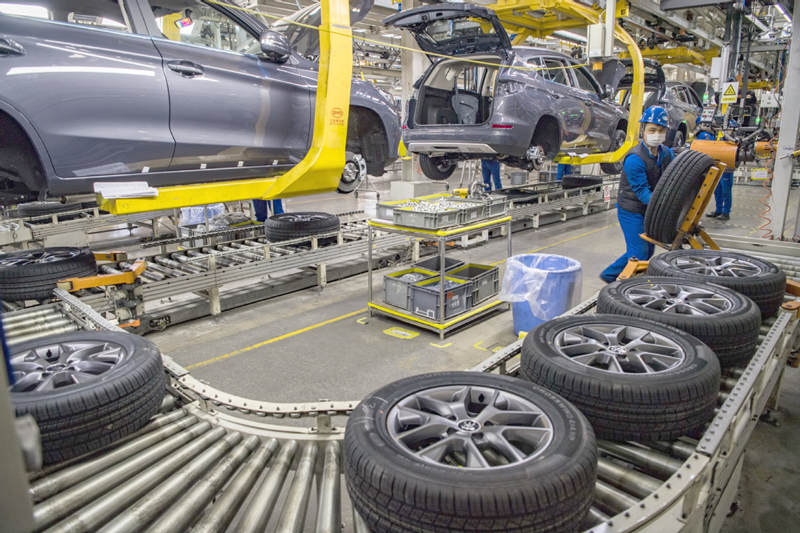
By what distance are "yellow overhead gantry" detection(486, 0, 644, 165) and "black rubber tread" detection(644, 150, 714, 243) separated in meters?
4.44

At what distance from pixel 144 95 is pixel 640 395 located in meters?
3.69

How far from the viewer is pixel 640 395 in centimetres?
174

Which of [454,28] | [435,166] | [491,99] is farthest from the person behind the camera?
[435,166]

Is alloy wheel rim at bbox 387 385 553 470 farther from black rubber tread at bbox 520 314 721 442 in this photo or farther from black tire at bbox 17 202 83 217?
black tire at bbox 17 202 83 217

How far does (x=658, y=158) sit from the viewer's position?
4.96 meters

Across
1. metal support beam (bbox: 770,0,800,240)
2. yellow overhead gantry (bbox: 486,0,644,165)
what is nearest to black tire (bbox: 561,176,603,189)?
yellow overhead gantry (bbox: 486,0,644,165)

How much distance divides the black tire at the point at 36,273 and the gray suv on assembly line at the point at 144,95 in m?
0.55

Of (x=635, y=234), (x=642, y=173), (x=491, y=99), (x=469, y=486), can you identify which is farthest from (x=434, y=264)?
(x=469, y=486)

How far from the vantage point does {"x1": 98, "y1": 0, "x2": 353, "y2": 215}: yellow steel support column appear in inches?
180

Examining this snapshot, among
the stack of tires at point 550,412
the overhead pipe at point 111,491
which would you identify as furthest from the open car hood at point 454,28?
the overhead pipe at point 111,491

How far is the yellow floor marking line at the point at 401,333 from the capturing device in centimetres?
450

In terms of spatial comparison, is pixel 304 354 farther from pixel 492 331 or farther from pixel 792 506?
pixel 792 506

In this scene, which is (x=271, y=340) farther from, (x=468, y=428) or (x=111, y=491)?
(x=468, y=428)

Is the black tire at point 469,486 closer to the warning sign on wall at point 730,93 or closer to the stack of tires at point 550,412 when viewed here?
the stack of tires at point 550,412
